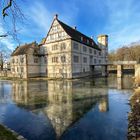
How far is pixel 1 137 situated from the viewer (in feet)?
23.3

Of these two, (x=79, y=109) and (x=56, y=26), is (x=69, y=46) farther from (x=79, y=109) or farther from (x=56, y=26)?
(x=79, y=109)

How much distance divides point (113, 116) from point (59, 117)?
3.74m

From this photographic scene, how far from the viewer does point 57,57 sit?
4331 centimetres

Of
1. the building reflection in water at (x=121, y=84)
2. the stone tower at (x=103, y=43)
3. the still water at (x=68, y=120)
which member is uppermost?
the stone tower at (x=103, y=43)

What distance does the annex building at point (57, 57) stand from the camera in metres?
40.9

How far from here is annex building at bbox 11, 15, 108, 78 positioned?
4094 centimetres

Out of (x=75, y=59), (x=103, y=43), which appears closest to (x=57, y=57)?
(x=75, y=59)

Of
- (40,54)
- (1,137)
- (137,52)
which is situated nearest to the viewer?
(1,137)

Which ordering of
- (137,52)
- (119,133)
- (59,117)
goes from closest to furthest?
(119,133) → (59,117) → (137,52)

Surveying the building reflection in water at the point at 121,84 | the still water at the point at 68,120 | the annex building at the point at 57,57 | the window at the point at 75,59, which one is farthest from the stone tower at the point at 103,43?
the still water at the point at 68,120

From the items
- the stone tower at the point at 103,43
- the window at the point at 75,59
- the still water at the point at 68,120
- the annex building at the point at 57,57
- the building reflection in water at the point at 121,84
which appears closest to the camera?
the still water at the point at 68,120

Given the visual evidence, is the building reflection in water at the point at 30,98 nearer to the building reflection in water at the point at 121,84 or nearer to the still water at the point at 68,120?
the still water at the point at 68,120

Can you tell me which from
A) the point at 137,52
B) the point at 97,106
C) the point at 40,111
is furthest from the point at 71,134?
the point at 137,52

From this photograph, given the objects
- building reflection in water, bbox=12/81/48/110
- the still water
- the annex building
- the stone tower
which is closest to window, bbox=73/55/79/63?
the annex building
